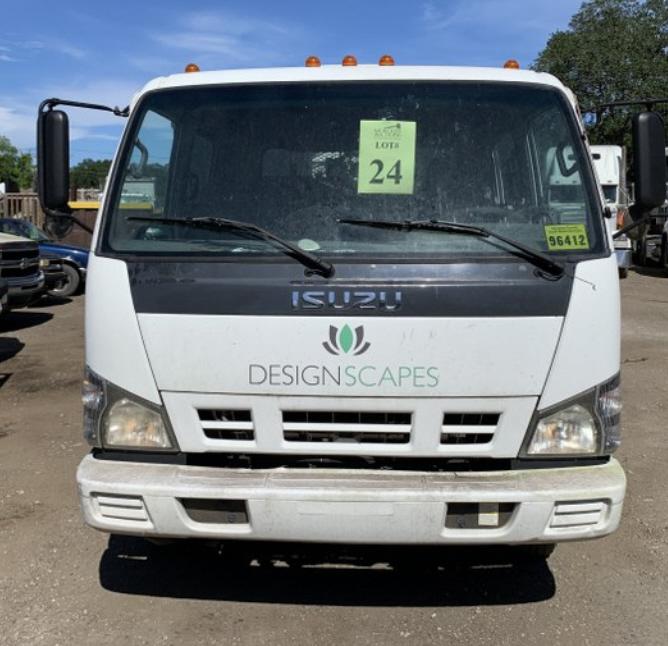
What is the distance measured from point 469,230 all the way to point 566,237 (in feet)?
1.41

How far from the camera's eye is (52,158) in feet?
12.6

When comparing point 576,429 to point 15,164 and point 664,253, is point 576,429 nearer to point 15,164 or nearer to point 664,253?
point 664,253

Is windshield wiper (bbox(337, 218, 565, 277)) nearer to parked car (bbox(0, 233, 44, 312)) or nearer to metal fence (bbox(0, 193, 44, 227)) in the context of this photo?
parked car (bbox(0, 233, 44, 312))

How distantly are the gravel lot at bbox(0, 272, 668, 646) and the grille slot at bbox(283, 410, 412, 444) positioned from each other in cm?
89

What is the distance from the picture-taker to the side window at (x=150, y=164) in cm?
362

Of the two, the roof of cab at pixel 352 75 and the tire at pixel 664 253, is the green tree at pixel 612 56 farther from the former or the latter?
the roof of cab at pixel 352 75

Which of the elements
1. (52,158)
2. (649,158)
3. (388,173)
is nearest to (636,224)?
(649,158)

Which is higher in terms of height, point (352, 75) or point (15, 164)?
point (15, 164)

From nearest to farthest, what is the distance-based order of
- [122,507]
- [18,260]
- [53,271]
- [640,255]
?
[122,507]
[18,260]
[53,271]
[640,255]

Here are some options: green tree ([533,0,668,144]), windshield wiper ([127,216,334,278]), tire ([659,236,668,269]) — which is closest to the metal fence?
tire ([659,236,668,269])

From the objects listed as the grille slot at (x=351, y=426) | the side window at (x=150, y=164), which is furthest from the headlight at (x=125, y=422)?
the side window at (x=150, y=164)

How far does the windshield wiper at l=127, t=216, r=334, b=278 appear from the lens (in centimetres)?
321

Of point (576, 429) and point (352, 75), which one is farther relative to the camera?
point (352, 75)

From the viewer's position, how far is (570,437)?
3.26 meters
